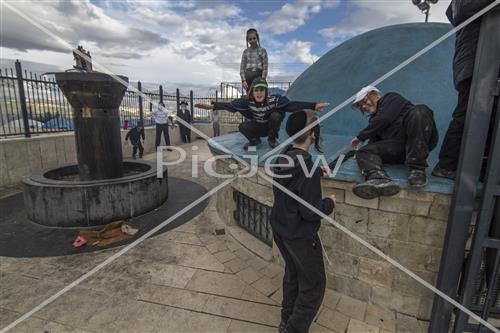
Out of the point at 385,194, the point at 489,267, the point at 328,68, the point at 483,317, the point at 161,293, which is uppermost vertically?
the point at 328,68

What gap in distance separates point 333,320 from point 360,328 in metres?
0.25

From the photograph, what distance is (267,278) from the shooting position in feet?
10.8

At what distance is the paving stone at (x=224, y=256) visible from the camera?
12.1 ft

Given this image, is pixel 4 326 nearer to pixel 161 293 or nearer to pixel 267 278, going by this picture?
pixel 161 293


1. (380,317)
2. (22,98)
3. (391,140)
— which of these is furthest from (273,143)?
(22,98)

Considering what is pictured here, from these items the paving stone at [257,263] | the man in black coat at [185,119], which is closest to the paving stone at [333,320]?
the paving stone at [257,263]

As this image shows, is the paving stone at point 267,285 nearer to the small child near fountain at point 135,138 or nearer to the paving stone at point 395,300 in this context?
the paving stone at point 395,300

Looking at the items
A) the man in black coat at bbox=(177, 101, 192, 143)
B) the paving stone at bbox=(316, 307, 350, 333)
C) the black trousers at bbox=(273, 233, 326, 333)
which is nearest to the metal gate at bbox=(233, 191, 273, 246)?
the paving stone at bbox=(316, 307, 350, 333)

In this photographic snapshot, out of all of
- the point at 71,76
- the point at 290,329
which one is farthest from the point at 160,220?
the point at 290,329

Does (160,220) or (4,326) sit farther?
(160,220)

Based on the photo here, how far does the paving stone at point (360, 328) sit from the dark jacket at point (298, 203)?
115 centimetres

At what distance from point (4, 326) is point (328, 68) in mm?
5969

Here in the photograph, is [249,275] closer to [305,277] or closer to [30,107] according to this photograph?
[305,277]

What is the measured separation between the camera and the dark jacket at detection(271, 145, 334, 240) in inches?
82.0
